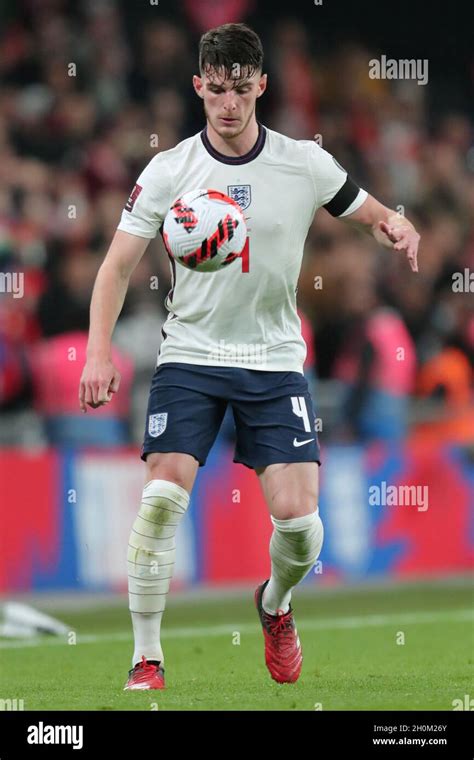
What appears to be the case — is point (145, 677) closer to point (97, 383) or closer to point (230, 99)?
point (97, 383)

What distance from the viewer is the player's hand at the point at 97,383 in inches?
228

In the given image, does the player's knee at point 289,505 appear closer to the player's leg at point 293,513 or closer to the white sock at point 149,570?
the player's leg at point 293,513

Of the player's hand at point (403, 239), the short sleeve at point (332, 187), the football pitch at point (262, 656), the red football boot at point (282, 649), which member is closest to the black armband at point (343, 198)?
the short sleeve at point (332, 187)

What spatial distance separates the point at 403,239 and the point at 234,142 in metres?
0.79

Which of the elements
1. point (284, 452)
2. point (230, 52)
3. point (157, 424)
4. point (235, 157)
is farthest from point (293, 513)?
point (230, 52)

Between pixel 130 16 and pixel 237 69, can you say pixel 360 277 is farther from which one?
pixel 237 69

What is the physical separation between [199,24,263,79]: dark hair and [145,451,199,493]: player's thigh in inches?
59.1

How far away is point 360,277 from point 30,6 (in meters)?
4.40

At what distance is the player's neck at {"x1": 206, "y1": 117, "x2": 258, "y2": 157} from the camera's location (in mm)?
6141

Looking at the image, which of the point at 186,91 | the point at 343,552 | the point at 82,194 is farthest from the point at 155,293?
the point at 186,91

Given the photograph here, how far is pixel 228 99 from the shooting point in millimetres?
5965

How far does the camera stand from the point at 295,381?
20.8 ft

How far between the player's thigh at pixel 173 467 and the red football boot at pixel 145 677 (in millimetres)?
704

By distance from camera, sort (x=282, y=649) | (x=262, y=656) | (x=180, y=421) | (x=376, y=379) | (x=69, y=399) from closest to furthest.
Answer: (x=180, y=421), (x=282, y=649), (x=262, y=656), (x=69, y=399), (x=376, y=379)
